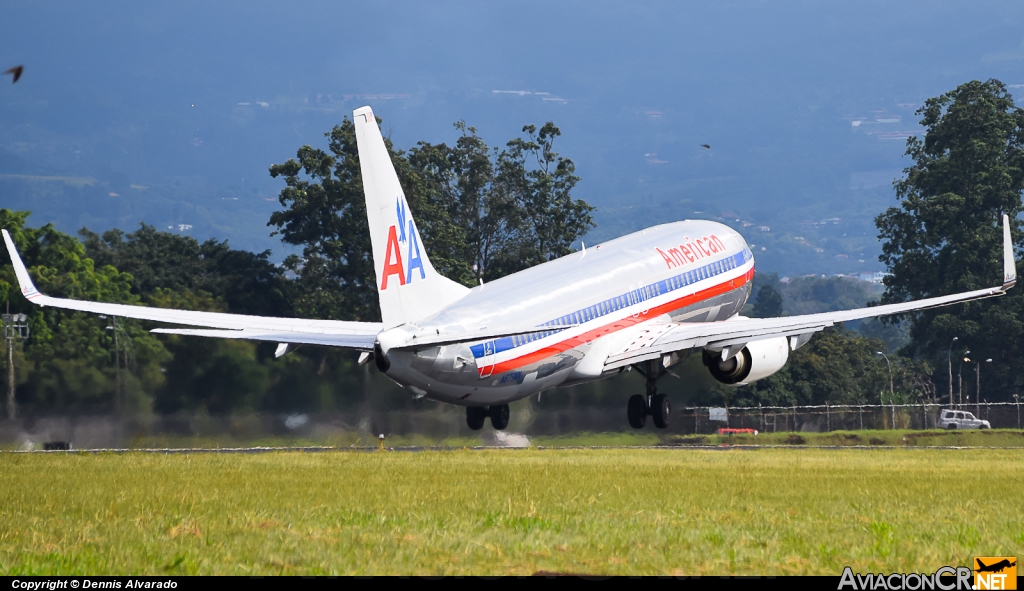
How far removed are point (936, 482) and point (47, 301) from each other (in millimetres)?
20608

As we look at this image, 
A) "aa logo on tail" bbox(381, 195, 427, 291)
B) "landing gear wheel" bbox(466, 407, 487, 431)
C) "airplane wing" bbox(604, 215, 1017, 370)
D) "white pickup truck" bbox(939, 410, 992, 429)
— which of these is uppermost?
"aa logo on tail" bbox(381, 195, 427, 291)

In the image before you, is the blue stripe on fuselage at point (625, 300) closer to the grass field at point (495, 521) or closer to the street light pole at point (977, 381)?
the grass field at point (495, 521)

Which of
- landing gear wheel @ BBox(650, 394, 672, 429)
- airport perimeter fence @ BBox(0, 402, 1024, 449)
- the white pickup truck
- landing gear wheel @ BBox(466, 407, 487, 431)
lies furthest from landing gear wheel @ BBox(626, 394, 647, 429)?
the white pickup truck

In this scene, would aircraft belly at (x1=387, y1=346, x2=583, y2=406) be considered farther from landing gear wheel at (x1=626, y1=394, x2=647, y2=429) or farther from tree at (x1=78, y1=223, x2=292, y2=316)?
tree at (x1=78, y1=223, x2=292, y2=316)

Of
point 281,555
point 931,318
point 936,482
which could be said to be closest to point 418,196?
point 931,318

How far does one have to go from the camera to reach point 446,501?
1962 cm

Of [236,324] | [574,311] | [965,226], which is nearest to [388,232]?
[236,324]

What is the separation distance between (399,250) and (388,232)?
55 cm

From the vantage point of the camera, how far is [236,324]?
35.9 m

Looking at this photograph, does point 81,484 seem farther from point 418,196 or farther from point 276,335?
point 418,196

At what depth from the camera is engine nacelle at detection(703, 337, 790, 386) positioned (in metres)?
42.8

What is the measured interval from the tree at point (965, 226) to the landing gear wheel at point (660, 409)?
3038 inches

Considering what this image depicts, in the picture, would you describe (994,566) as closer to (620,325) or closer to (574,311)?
(574,311)

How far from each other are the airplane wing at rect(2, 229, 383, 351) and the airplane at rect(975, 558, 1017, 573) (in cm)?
2076
